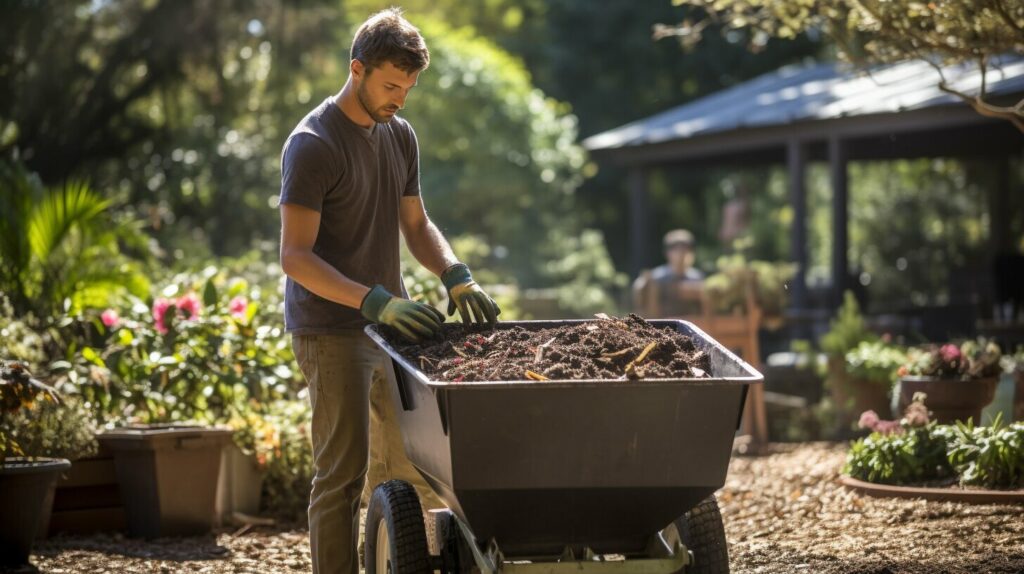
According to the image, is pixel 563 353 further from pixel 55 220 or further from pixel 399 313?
pixel 55 220

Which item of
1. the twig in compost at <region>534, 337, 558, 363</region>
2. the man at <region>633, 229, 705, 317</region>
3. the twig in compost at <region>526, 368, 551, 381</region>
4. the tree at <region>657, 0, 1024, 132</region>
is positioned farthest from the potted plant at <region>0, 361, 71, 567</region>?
the man at <region>633, 229, 705, 317</region>

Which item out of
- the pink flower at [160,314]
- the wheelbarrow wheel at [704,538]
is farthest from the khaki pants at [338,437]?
the pink flower at [160,314]

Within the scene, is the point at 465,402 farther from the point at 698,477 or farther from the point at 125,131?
the point at 125,131

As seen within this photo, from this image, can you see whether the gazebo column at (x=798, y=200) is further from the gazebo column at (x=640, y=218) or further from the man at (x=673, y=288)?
the gazebo column at (x=640, y=218)

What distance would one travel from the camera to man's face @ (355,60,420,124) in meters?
3.83

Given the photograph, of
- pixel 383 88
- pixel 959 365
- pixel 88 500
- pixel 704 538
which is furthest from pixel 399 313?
pixel 959 365

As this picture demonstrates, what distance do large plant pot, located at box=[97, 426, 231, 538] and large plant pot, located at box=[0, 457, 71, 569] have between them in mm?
712

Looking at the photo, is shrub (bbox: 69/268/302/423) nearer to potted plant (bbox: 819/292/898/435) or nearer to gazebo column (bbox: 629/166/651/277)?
potted plant (bbox: 819/292/898/435)

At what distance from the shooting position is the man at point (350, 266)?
3.78 meters

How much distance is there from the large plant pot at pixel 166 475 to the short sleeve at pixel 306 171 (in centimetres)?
225

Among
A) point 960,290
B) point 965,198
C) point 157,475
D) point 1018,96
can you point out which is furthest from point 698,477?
point 965,198

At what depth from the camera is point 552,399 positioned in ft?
10.1

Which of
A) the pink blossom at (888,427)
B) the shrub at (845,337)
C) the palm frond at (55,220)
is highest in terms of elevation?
the palm frond at (55,220)

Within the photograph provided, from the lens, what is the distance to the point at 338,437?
392 centimetres
